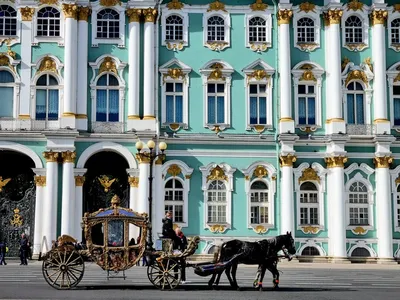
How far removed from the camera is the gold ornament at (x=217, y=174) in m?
43.7

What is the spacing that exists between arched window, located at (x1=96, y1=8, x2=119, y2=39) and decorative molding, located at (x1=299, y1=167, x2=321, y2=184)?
40.9 feet

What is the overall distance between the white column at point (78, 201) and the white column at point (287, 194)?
1055 centimetres

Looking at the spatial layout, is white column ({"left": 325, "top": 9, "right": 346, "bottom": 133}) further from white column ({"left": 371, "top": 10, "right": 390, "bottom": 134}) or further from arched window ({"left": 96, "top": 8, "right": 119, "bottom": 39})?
arched window ({"left": 96, "top": 8, "right": 119, "bottom": 39})

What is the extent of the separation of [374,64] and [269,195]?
9246mm

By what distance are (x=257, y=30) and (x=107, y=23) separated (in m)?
8.22

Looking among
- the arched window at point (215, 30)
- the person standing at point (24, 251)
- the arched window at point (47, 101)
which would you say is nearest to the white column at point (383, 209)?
the arched window at point (215, 30)

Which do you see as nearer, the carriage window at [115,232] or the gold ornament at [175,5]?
the carriage window at [115,232]

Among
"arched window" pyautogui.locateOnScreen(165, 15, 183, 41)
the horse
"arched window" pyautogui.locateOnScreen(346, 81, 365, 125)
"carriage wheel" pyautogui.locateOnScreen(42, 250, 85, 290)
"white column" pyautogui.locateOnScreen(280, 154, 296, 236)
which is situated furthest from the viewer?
"arched window" pyautogui.locateOnScreen(346, 81, 365, 125)

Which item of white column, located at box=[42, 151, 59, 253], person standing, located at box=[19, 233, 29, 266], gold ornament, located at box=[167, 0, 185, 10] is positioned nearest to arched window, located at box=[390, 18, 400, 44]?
gold ornament, located at box=[167, 0, 185, 10]

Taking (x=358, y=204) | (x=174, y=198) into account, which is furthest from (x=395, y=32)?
(x=174, y=198)

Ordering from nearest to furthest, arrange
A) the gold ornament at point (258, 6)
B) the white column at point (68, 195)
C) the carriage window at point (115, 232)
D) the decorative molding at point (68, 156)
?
the carriage window at point (115, 232) < the white column at point (68, 195) < the decorative molding at point (68, 156) < the gold ornament at point (258, 6)

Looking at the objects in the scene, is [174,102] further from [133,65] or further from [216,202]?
[216,202]

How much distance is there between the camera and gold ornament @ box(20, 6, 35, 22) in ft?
143

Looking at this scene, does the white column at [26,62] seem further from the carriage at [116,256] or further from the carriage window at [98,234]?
the carriage at [116,256]
